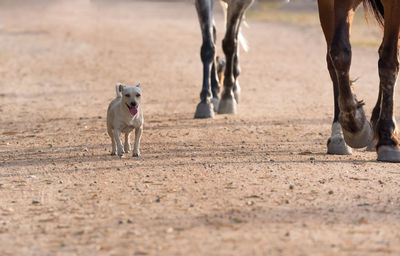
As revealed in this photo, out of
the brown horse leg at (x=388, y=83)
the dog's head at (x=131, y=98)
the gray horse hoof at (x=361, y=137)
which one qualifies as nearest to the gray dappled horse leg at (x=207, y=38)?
the dog's head at (x=131, y=98)

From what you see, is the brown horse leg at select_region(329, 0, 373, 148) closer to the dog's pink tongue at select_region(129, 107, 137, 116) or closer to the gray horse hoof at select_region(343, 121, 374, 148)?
the gray horse hoof at select_region(343, 121, 374, 148)

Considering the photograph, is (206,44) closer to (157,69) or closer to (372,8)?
(372,8)

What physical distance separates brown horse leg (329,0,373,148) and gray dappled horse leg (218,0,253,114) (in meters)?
3.71

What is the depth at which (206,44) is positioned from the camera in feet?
34.6

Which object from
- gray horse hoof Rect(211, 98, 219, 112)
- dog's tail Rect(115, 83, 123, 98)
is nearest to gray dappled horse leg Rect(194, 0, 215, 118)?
gray horse hoof Rect(211, 98, 219, 112)

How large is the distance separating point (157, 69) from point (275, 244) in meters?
11.7

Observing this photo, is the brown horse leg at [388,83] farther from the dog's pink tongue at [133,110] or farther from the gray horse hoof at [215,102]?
the gray horse hoof at [215,102]

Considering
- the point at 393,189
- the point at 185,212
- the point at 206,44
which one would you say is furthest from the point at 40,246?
the point at 206,44

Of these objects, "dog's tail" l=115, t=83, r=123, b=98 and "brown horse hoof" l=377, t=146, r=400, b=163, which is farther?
"dog's tail" l=115, t=83, r=123, b=98

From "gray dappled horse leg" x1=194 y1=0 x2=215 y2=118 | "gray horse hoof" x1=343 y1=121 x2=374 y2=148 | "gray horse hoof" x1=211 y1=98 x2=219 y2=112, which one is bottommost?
"gray horse hoof" x1=211 y1=98 x2=219 y2=112

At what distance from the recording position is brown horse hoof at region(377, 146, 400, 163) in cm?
687

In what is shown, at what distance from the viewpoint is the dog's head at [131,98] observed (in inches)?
288

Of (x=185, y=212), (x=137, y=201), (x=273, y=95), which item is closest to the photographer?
(x=185, y=212)

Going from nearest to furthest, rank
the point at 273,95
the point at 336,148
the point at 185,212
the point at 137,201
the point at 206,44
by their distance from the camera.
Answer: the point at 185,212 < the point at 137,201 < the point at 336,148 < the point at 206,44 < the point at 273,95
